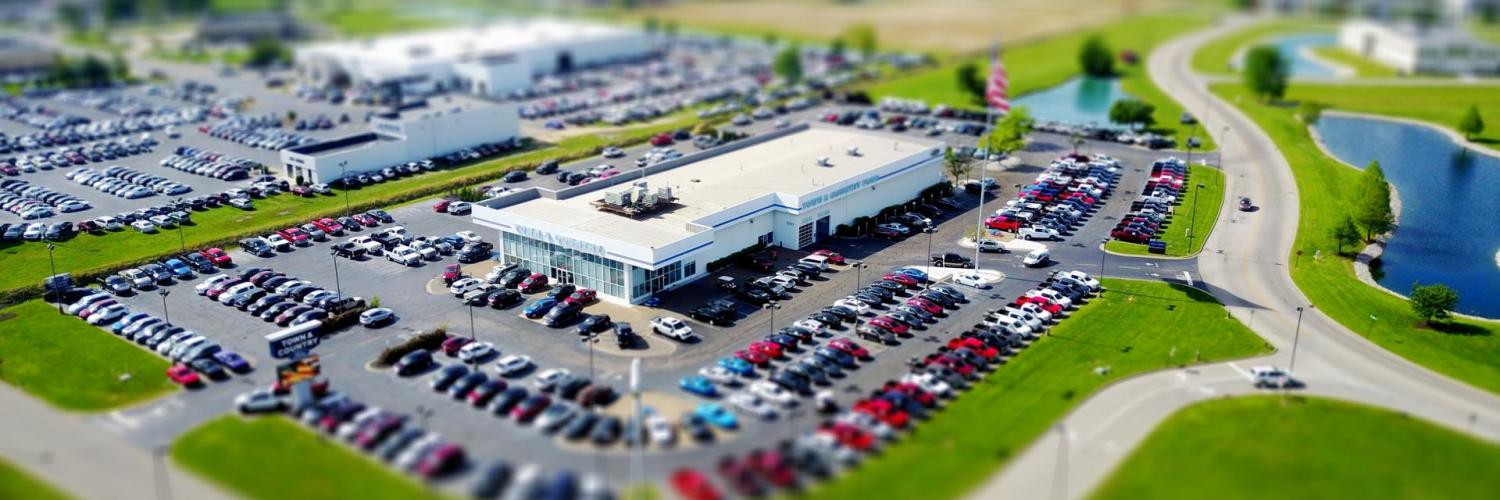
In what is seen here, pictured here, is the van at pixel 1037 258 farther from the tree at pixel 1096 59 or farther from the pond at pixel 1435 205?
the tree at pixel 1096 59

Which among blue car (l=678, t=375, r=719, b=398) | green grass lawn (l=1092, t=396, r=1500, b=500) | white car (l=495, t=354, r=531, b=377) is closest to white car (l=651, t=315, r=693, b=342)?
blue car (l=678, t=375, r=719, b=398)

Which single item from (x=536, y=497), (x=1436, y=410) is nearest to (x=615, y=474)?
(x=536, y=497)

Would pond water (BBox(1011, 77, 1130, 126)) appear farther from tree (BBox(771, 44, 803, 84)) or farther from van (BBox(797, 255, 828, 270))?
van (BBox(797, 255, 828, 270))

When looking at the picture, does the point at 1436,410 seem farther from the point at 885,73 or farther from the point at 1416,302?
the point at 885,73

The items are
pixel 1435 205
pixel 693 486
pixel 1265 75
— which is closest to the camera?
pixel 693 486

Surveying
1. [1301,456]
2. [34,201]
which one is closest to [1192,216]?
[1301,456]

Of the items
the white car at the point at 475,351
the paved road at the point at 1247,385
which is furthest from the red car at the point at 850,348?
the white car at the point at 475,351

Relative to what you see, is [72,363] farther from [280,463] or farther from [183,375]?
[280,463]
